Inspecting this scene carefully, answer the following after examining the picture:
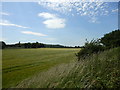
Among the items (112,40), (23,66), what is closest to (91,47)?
(112,40)

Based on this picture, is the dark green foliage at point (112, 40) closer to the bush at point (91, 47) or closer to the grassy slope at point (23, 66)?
the bush at point (91, 47)

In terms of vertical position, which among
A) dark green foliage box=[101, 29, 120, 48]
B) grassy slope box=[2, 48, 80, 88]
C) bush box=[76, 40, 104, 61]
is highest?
dark green foliage box=[101, 29, 120, 48]

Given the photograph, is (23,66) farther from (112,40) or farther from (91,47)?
(112,40)

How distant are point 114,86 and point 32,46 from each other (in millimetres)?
79356

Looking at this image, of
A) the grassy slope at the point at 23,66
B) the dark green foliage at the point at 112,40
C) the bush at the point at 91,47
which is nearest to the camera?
the grassy slope at the point at 23,66

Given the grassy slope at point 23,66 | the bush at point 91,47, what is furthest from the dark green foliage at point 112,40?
the grassy slope at point 23,66

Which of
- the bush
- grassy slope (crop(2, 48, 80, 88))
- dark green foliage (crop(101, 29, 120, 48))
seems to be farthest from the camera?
dark green foliage (crop(101, 29, 120, 48))

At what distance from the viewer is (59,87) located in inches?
171

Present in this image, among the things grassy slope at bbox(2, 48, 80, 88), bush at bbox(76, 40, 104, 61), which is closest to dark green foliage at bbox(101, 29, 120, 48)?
bush at bbox(76, 40, 104, 61)

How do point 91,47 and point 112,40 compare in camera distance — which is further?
point 112,40

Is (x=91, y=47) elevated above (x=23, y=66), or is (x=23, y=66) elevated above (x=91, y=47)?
(x=91, y=47)

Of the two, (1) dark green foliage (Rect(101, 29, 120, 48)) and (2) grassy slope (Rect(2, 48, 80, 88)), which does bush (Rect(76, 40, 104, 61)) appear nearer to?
(2) grassy slope (Rect(2, 48, 80, 88))

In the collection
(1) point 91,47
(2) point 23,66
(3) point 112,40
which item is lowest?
(2) point 23,66

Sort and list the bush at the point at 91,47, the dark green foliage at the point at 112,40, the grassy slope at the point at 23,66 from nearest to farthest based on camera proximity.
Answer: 1. the grassy slope at the point at 23,66
2. the bush at the point at 91,47
3. the dark green foliage at the point at 112,40
